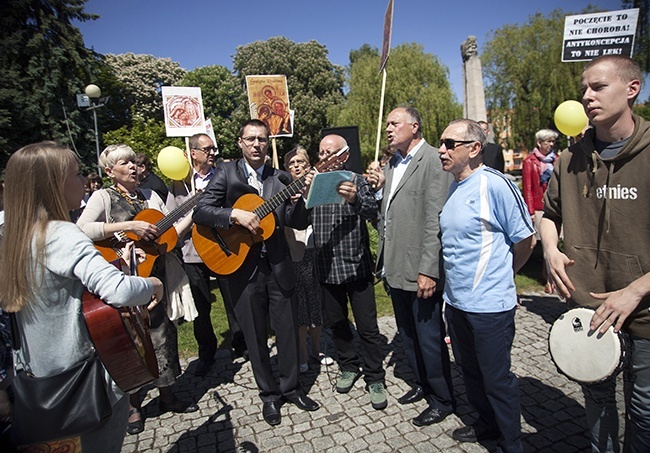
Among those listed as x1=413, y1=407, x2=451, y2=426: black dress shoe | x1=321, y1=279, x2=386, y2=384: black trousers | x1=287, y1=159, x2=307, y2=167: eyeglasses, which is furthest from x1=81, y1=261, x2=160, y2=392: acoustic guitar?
x1=287, y1=159, x2=307, y2=167: eyeglasses

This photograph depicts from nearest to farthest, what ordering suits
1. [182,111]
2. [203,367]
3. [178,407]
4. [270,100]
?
[178,407] → [203,367] → [182,111] → [270,100]

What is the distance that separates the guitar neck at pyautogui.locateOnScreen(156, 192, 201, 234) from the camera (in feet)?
12.2

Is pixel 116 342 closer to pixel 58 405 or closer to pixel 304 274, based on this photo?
pixel 58 405

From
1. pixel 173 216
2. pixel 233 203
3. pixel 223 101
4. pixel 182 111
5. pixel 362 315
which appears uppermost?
pixel 223 101

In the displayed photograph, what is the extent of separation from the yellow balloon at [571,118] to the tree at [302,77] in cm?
2744

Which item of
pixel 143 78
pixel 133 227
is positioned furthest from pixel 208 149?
pixel 143 78

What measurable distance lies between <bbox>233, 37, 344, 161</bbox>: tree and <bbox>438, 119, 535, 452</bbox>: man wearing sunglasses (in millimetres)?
30114

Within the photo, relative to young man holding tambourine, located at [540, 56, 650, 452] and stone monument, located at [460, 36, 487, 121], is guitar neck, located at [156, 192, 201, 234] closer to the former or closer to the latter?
young man holding tambourine, located at [540, 56, 650, 452]

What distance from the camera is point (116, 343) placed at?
190cm

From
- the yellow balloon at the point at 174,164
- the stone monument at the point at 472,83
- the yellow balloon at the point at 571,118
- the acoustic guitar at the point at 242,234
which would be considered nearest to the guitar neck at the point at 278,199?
the acoustic guitar at the point at 242,234

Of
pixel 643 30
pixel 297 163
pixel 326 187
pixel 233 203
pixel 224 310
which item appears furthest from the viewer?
pixel 643 30

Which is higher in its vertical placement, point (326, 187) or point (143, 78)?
point (143, 78)

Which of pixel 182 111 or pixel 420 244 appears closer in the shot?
pixel 420 244

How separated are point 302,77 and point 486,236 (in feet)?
113
